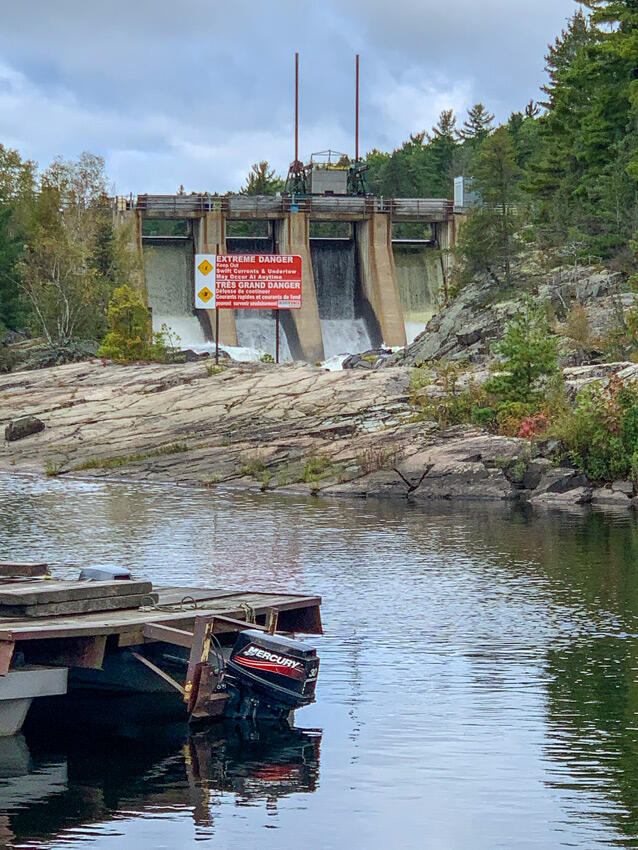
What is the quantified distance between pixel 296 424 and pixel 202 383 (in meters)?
9.35

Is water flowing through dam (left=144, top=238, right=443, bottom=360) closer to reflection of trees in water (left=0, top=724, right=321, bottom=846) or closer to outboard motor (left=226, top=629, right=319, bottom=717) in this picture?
outboard motor (left=226, top=629, right=319, bottom=717)

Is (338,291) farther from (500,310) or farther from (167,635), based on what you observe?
(167,635)

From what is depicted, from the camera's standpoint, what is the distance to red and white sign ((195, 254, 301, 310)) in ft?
253

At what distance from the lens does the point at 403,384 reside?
61250mm

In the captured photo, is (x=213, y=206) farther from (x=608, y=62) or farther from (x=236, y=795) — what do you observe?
(x=236, y=795)

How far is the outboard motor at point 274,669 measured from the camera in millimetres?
19344

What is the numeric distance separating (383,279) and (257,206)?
10.6 meters

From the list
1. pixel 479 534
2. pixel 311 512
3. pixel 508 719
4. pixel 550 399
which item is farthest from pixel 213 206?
pixel 508 719

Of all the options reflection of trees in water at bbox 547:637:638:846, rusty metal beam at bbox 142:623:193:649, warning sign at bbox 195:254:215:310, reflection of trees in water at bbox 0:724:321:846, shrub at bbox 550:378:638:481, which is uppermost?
warning sign at bbox 195:254:215:310

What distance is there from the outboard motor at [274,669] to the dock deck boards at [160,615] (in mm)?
1076

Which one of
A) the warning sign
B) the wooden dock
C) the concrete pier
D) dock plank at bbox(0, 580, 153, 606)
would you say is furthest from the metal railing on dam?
the wooden dock

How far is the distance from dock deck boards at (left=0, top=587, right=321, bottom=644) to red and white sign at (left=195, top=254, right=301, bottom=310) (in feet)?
179

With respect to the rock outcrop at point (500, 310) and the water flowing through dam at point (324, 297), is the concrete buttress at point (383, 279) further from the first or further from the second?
the rock outcrop at point (500, 310)

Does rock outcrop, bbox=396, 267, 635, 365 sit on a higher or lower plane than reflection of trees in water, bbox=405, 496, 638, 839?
higher
